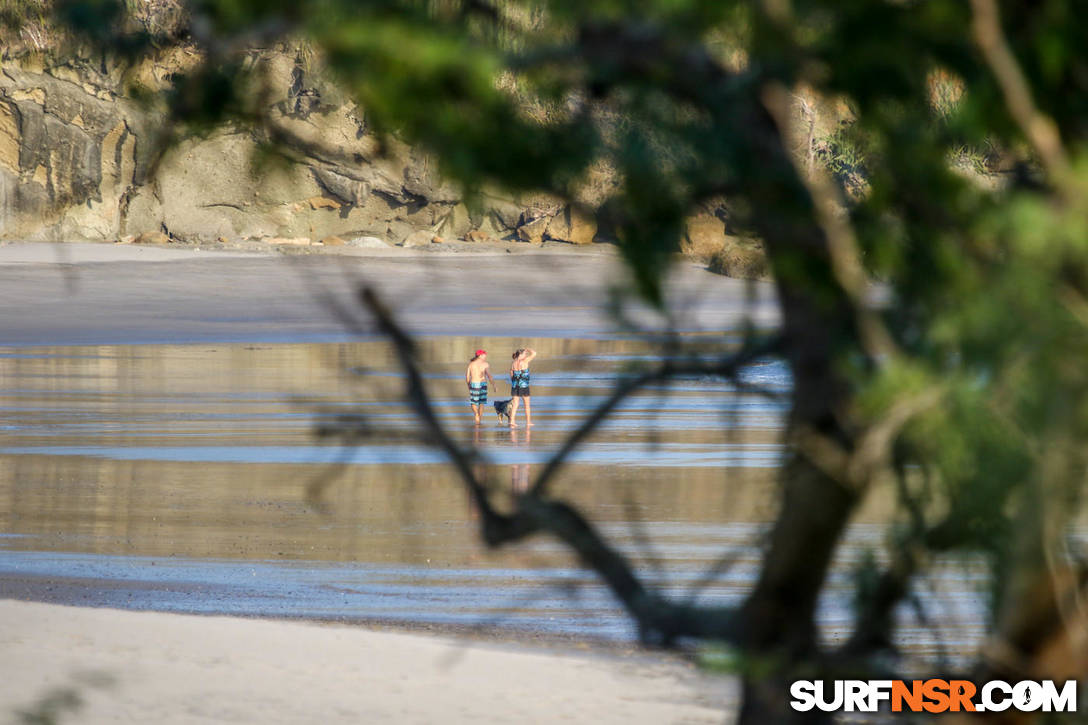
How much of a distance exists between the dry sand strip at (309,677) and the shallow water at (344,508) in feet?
1.79

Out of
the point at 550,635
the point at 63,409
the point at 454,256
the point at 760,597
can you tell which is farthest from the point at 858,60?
the point at 454,256

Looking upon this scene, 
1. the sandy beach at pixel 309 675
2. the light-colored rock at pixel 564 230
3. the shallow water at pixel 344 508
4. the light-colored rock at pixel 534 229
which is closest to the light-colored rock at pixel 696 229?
the shallow water at pixel 344 508

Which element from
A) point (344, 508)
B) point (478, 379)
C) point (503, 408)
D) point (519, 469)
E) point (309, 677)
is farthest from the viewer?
point (478, 379)

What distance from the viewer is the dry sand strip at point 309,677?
6090 millimetres

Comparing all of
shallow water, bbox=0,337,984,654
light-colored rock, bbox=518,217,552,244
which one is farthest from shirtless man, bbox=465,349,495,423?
light-colored rock, bbox=518,217,552,244

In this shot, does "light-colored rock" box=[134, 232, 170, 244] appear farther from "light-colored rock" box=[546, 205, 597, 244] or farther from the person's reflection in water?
the person's reflection in water

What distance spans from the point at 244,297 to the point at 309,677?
83.0 ft

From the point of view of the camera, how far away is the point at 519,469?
12.9 metres

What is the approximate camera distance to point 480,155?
203 cm

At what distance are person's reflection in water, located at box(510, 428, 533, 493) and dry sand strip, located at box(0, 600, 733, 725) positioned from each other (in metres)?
2.89

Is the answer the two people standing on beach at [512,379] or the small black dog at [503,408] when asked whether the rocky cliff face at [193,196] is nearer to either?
the two people standing on beach at [512,379]

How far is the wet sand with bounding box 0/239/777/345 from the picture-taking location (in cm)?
2575

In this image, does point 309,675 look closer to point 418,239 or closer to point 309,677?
point 309,677

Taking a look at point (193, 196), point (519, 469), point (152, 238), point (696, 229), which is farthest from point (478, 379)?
point (193, 196)
